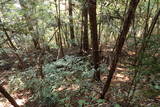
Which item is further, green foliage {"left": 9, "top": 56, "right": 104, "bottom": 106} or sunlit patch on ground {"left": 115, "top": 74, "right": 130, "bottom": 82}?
sunlit patch on ground {"left": 115, "top": 74, "right": 130, "bottom": 82}

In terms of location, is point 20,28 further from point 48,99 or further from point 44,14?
point 48,99

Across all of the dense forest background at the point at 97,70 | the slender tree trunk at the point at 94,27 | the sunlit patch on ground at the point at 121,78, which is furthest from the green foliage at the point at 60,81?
the sunlit patch on ground at the point at 121,78

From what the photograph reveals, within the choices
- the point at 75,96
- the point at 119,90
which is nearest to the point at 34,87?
the point at 75,96

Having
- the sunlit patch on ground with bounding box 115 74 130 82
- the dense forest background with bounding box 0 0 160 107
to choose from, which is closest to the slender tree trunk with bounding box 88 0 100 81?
the dense forest background with bounding box 0 0 160 107

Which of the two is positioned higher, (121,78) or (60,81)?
(60,81)

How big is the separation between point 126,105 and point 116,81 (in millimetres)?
1634

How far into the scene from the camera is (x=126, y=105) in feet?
9.11

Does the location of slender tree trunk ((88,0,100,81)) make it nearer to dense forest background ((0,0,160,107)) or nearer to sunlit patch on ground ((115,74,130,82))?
dense forest background ((0,0,160,107))

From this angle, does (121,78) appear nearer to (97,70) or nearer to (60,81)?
(97,70)

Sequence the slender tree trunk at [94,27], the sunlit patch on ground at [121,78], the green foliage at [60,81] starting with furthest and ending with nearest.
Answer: the sunlit patch on ground at [121,78]
the green foliage at [60,81]
the slender tree trunk at [94,27]

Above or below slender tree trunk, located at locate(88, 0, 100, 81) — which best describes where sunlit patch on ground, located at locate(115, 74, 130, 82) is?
below

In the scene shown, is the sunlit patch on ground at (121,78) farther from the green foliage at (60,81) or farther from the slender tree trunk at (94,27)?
the green foliage at (60,81)

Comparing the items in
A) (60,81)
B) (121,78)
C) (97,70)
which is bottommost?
(121,78)

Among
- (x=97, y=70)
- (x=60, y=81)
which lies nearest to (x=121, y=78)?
(x=97, y=70)
